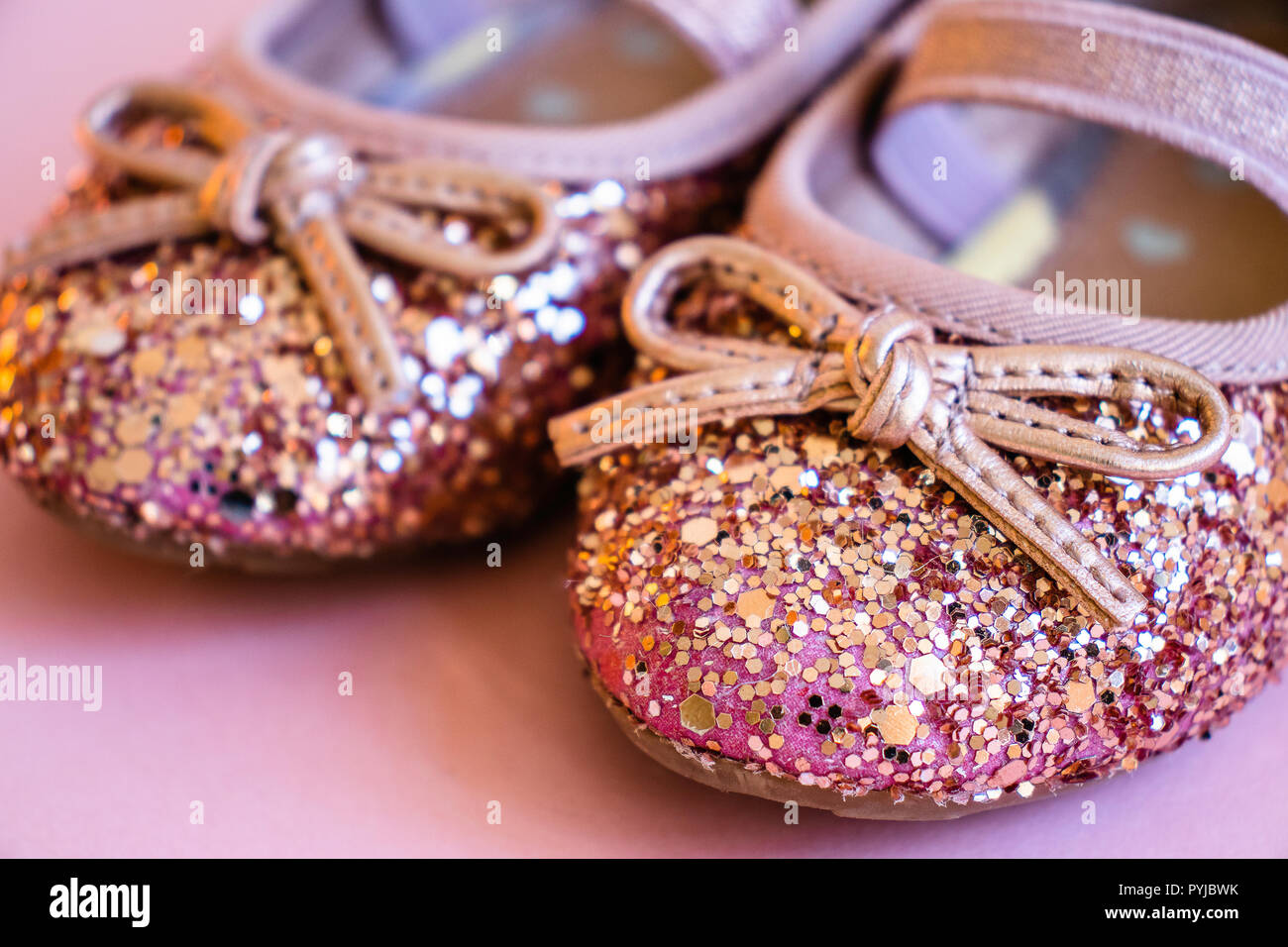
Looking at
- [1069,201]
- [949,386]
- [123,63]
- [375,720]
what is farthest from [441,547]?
[123,63]

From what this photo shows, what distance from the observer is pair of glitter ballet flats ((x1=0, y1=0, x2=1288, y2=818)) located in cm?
58

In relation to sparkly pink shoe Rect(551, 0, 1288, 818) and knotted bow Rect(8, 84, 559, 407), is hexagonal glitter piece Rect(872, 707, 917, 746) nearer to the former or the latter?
sparkly pink shoe Rect(551, 0, 1288, 818)

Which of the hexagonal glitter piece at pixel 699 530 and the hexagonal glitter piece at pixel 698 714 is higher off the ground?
the hexagonal glitter piece at pixel 699 530

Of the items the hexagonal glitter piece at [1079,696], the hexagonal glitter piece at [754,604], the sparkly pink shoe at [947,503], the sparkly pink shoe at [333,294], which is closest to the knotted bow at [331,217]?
the sparkly pink shoe at [333,294]

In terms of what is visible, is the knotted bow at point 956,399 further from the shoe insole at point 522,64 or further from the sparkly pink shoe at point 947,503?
the shoe insole at point 522,64

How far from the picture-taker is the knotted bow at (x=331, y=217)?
743mm

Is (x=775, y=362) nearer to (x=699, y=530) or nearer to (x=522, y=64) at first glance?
(x=699, y=530)

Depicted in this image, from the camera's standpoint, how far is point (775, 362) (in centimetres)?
64

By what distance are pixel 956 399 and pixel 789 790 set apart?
0.21 m

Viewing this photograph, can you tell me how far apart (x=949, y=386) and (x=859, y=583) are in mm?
110

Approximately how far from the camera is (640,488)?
0.66 meters

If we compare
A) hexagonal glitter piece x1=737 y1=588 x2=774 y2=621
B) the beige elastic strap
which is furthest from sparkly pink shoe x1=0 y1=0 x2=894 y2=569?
hexagonal glitter piece x1=737 y1=588 x2=774 y2=621

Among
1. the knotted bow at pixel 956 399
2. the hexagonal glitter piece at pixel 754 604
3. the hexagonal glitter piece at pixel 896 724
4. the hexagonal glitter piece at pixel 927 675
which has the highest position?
the knotted bow at pixel 956 399

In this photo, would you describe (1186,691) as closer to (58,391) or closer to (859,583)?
(859,583)
